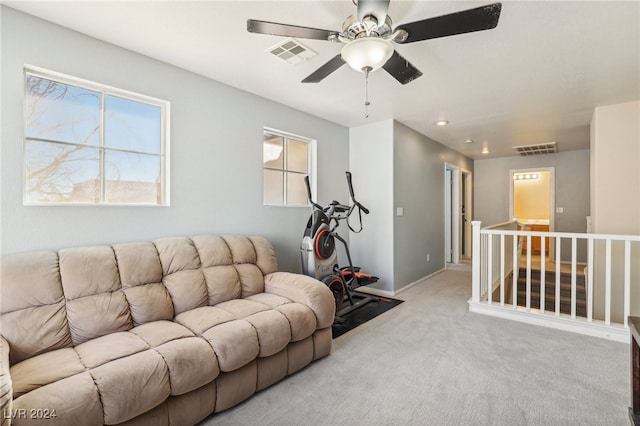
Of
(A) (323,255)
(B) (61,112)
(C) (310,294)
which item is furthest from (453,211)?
(B) (61,112)

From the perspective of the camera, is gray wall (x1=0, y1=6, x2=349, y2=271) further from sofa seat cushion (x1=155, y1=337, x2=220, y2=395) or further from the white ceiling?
sofa seat cushion (x1=155, y1=337, x2=220, y2=395)

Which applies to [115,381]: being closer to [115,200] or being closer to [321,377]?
[321,377]

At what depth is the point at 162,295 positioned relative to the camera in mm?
2127

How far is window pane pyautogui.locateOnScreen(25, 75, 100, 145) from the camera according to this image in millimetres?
1995

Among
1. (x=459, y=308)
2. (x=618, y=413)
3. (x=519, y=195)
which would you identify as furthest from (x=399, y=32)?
(x=519, y=195)

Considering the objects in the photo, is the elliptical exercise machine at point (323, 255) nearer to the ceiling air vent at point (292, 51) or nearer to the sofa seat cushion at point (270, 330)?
the sofa seat cushion at point (270, 330)

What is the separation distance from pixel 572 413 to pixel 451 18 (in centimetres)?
231

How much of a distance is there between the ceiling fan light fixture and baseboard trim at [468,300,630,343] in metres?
3.05

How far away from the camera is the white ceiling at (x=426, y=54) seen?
1.87 meters

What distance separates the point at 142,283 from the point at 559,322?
381cm

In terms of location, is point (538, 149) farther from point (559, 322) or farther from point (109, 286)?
point (109, 286)

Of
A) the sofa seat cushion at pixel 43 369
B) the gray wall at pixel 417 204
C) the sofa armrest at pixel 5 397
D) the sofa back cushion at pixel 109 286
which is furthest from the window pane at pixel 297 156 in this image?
the sofa armrest at pixel 5 397

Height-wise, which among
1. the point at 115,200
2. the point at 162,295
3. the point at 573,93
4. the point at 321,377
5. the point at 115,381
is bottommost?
the point at 321,377

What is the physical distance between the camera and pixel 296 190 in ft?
12.9
